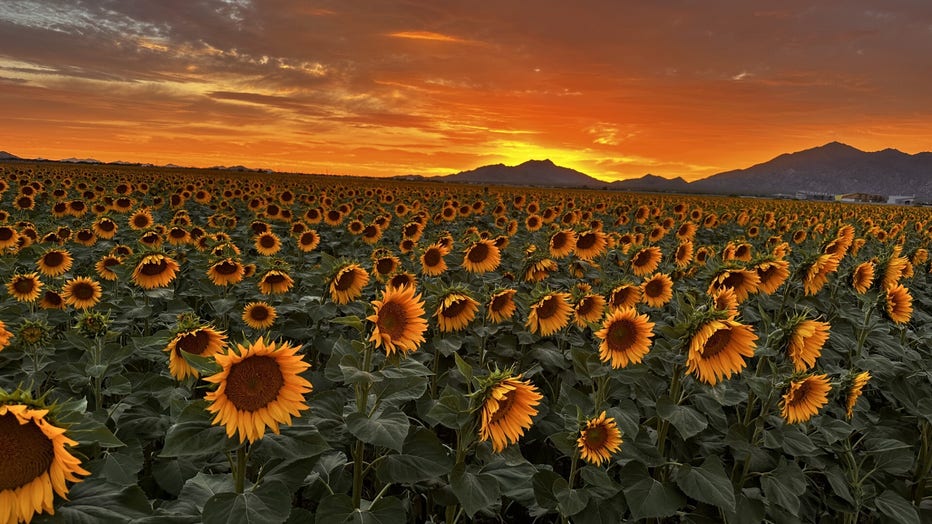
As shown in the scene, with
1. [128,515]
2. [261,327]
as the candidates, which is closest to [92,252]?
[261,327]

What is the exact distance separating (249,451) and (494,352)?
11.0 ft

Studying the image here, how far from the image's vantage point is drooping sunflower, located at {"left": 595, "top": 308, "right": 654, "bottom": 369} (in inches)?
148

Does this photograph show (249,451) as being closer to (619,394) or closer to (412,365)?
(412,365)

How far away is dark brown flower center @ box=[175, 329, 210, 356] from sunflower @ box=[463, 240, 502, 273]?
4.06m

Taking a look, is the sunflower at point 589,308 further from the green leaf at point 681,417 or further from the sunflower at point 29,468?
the sunflower at point 29,468

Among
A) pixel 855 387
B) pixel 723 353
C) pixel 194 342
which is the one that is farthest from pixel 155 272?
pixel 855 387

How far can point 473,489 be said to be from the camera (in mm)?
2854

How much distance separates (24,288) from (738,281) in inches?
289

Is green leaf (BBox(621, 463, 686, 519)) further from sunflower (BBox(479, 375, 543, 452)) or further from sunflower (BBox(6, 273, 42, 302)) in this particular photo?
sunflower (BBox(6, 273, 42, 302))

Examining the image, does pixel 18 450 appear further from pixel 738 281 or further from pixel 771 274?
pixel 771 274

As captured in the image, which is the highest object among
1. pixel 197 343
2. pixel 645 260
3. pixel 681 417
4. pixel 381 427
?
pixel 645 260

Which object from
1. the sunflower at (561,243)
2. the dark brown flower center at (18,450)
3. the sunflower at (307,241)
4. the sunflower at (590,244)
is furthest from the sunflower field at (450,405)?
the sunflower at (307,241)

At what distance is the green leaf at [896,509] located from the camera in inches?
151

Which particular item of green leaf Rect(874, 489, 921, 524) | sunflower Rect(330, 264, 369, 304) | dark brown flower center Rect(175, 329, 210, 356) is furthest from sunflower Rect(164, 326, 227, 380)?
green leaf Rect(874, 489, 921, 524)
